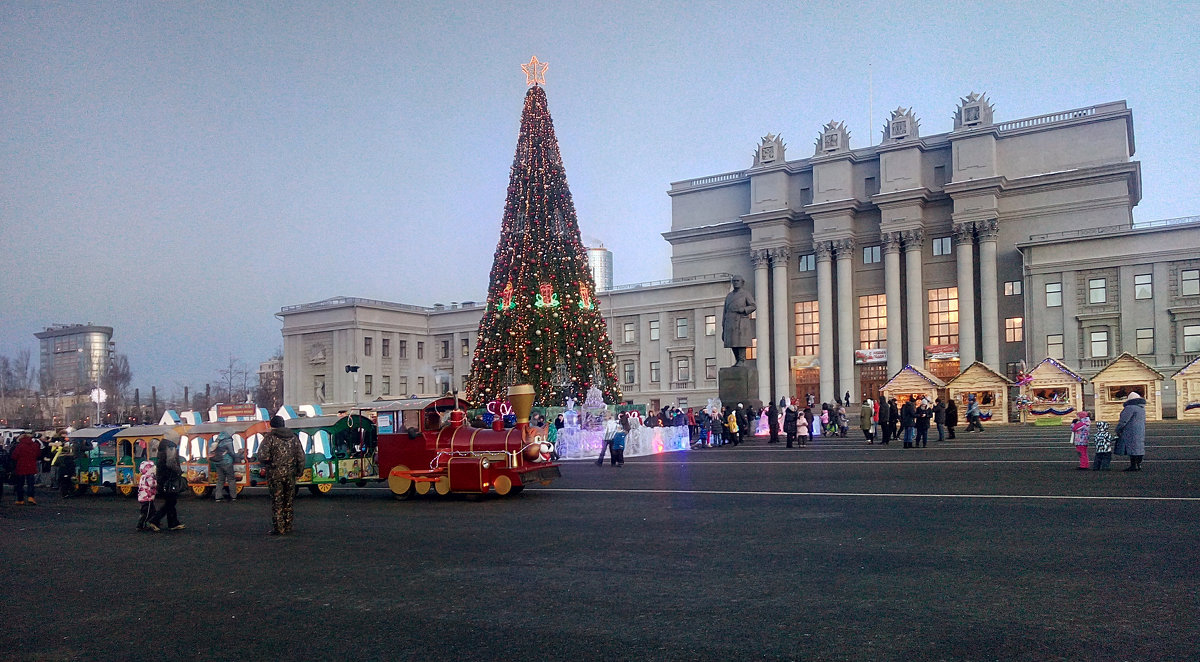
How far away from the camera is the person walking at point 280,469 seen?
12273mm

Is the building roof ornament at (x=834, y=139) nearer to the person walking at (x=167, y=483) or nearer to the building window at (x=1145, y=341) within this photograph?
the building window at (x=1145, y=341)

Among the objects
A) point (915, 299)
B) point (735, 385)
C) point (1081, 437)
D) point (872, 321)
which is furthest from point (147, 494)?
point (872, 321)

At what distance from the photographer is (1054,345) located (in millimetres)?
57750

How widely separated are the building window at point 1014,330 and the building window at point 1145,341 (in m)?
7.79

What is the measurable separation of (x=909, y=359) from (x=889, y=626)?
61189 millimetres

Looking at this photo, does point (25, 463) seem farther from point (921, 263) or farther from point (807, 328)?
point (921, 263)

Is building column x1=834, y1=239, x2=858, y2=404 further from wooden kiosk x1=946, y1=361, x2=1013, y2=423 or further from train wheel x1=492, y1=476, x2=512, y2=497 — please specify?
train wheel x1=492, y1=476, x2=512, y2=497

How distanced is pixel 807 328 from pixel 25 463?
57.8m

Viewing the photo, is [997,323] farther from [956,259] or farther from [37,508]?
[37,508]

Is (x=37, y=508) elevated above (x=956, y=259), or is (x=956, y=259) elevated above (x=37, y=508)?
(x=956, y=259)

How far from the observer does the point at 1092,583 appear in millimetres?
7363

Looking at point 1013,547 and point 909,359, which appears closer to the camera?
point 1013,547

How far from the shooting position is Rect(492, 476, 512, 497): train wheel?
54.5 ft

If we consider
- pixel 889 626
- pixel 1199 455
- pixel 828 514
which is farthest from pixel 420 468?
pixel 1199 455
